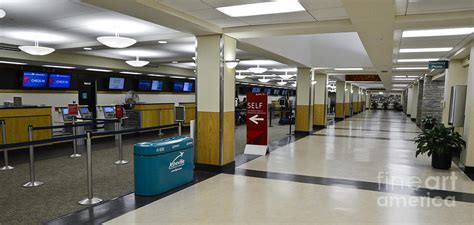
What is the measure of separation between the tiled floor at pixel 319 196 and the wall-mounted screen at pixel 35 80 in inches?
332

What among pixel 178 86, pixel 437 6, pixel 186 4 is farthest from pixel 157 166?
pixel 178 86

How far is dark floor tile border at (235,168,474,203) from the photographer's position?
472cm

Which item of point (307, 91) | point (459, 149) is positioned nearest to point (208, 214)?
point (459, 149)

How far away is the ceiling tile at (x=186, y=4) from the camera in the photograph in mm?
4250

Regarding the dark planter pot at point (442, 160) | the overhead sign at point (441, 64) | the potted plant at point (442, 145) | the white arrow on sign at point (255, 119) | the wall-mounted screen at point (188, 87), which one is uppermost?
the overhead sign at point (441, 64)

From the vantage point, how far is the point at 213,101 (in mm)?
6023

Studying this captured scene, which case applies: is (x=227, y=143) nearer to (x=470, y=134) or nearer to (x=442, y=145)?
(x=442, y=145)

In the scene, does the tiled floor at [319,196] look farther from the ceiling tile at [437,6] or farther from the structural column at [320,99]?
the structural column at [320,99]

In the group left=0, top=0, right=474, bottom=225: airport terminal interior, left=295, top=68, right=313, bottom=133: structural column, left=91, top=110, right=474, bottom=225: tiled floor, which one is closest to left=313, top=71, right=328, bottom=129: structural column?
left=295, top=68, right=313, bottom=133: structural column

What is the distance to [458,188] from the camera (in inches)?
201

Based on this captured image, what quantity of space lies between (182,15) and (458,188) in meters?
5.22

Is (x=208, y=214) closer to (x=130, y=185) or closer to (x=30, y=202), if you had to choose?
(x=130, y=185)

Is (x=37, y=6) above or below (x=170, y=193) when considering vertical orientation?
above

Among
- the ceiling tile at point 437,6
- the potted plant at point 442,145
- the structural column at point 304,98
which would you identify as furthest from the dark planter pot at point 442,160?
the structural column at point 304,98
